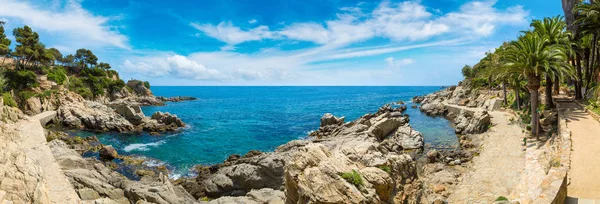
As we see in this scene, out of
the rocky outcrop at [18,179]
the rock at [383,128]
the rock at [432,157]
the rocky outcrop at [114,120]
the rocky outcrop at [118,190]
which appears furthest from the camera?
the rocky outcrop at [114,120]

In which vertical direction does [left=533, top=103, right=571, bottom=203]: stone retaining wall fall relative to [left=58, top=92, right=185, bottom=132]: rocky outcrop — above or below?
above

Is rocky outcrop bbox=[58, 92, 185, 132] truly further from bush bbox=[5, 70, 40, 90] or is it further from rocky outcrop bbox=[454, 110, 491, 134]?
rocky outcrop bbox=[454, 110, 491, 134]

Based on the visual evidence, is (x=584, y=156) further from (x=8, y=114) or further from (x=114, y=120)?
(x=8, y=114)

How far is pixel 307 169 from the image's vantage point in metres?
11.0

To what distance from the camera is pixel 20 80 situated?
60.5 m

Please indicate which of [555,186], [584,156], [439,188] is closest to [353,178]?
[555,186]

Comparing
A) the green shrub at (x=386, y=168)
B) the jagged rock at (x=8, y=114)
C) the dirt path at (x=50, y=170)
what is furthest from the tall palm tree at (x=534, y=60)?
the jagged rock at (x=8, y=114)

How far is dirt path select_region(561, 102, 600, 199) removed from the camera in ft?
42.1

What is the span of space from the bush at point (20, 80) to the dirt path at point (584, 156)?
83.5m

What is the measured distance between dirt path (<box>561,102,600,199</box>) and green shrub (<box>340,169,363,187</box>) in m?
9.64

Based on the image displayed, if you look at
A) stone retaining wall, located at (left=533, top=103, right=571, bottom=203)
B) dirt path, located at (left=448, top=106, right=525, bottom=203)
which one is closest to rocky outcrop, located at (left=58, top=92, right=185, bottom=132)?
dirt path, located at (left=448, top=106, right=525, bottom=203)

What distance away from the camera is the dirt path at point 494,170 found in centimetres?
1822

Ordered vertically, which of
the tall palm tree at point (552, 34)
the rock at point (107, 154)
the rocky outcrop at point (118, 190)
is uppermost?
the tall palm tree at point (552, 34)

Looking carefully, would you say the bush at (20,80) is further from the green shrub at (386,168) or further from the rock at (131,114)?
the green shrub at (386,168)
